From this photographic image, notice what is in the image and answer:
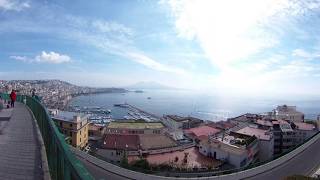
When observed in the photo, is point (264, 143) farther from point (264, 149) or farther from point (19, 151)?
point (19, 151)

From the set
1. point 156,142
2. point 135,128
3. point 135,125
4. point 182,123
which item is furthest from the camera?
point 182,123

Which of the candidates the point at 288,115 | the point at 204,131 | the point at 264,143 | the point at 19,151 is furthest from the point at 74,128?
the point at 288,115

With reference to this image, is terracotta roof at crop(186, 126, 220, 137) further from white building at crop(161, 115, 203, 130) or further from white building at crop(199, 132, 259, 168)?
white building at crop(161, 115, 203, 130)

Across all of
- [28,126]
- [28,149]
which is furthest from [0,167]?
[28,126]

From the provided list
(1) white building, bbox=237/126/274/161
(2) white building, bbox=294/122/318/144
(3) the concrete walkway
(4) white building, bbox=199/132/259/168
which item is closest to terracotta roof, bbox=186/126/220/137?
(1) white building, bbox=237/126/274/161

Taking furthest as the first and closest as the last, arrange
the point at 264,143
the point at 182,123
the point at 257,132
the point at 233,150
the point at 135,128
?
the point at 182,123, the point at 135,128, the point at 257,132, the point at 264,143, the point at 233,150

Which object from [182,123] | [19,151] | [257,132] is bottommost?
[182,123]
